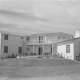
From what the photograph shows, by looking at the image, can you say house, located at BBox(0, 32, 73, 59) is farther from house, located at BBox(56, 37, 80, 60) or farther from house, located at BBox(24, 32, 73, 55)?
house, located at BBox(56, 37, 80, 60)

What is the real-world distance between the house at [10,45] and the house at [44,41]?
1.87m

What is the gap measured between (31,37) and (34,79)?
31639 millimetres

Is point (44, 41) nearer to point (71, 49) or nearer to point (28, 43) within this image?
point (28, 43)

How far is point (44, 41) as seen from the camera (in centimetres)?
4138

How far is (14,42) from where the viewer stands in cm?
3919

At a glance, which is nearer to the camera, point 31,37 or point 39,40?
point 39,40

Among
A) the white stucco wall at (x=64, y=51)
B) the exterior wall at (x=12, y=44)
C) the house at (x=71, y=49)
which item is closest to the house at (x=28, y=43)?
the exterior wall at (x=12, y=44)

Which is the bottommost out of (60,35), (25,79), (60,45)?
(25,79)

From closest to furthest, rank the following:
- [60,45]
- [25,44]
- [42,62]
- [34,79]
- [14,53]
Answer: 1. [34,79]
2. [42,62]
3. [60,45]
4. [14,53]
5. [25,44]

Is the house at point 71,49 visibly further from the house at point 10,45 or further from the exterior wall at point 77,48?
the house at point 10,45

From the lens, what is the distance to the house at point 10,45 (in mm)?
36281

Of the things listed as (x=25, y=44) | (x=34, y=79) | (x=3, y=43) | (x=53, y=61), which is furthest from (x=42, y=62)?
(x=25, y=44)

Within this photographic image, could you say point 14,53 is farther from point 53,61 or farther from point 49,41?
point 53,61

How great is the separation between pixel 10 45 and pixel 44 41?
9018mm
